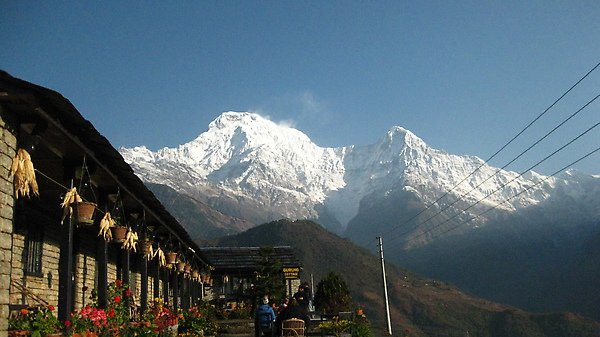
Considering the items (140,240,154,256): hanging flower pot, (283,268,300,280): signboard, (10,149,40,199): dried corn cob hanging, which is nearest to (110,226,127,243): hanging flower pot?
(140,240,154,256): hanging flower pot

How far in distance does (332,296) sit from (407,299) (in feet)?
355

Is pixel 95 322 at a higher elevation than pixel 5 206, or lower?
lower

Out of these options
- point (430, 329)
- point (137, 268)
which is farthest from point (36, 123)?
point (430, 329)

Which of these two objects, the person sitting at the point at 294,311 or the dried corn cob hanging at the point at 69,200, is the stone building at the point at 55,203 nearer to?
the dried corn cob hanging at the point at 69,200

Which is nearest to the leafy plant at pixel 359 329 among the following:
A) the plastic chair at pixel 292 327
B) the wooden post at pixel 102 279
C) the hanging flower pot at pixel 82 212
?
the plastic chair at pixel 292 327

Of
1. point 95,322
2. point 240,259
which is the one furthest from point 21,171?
point 240,259

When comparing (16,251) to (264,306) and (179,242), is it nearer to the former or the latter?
(264,306)

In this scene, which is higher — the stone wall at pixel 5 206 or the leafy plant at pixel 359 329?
the stone wall at pixel 5 206

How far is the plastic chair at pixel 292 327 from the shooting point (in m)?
13.7

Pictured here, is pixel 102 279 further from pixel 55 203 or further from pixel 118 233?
pixel 55 203

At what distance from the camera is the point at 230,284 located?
133 ft

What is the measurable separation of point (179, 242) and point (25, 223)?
→ 28.5ft

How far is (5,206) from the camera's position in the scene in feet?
23.1

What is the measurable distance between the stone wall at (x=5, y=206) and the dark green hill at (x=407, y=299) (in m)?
98.9
